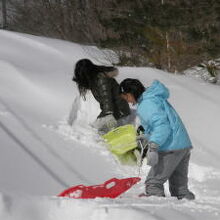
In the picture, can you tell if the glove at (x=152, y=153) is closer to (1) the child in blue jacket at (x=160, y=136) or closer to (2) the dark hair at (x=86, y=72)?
(1) the child in blue jacket at (x=160, y=136)

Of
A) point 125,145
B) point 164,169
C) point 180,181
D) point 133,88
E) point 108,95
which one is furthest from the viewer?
point 108,95

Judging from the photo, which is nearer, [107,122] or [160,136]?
[160,136]

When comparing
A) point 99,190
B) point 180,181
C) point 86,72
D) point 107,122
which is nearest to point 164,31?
point 107,122

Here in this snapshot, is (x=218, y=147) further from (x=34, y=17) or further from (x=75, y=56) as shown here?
(x=34, y=17)

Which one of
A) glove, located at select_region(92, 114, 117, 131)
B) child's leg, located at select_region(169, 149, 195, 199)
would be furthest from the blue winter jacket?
glove, located at select_region(92, 114, 117, 131)

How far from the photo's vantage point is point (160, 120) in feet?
14.1

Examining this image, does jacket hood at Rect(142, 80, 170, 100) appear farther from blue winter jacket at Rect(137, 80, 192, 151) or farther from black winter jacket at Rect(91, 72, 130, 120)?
black winter jacket at Rect(91, 72, 130, 120)

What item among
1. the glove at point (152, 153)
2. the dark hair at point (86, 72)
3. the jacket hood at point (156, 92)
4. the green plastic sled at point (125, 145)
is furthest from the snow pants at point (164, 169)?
the dark hair at point (86, 72)

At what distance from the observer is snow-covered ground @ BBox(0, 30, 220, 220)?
9.57ft

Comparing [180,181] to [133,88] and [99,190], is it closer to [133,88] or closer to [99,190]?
[99,190]

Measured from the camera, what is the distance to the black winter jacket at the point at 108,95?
22.0 feet

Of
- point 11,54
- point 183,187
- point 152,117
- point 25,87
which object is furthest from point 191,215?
point 11,54

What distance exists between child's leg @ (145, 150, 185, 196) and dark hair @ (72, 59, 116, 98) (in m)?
2.25

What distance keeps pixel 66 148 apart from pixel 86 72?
0.89m
